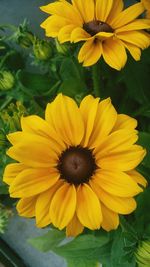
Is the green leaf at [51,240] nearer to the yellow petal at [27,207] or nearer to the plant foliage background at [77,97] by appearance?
the plant foliage background at [77,97]

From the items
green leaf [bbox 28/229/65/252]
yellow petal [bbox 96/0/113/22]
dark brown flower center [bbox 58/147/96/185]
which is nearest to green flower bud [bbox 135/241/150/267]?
dark brown flower center [bbox 58/147/96/185]

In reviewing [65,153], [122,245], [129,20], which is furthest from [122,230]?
[129,20]

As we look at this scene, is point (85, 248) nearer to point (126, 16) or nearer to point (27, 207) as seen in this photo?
point (27, 207)

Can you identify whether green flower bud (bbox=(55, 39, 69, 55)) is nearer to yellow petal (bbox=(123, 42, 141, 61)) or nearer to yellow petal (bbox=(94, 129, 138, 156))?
yellow petal (bbox=(123, 42, 141, 61))

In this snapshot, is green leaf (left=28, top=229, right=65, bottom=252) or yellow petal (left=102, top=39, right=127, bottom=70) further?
green leaf (left=28, top=229, right=65, bottom=252)

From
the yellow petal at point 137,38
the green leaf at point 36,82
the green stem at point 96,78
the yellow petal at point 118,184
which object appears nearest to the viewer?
the yellow petal at point 118,184

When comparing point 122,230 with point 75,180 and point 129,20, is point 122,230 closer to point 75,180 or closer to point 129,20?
point 75,180

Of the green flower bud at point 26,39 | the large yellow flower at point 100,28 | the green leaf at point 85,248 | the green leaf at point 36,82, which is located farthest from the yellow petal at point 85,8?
the green leaf at point 85,248

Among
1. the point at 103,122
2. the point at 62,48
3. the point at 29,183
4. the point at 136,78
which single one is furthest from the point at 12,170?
the point at 136,78
